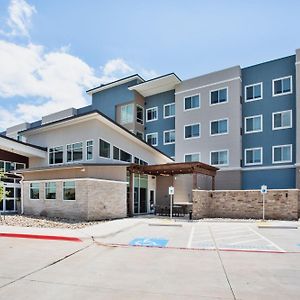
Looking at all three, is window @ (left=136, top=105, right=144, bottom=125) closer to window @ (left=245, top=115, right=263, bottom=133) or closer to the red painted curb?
window @ (left=245, top=115, right=263, bottom=133)

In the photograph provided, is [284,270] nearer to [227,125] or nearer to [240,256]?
[240,256]

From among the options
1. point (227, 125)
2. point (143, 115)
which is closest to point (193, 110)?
point (227, 125)

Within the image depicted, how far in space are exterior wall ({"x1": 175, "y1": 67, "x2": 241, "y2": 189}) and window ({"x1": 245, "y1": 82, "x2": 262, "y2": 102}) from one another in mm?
978

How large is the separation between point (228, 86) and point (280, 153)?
832 cm

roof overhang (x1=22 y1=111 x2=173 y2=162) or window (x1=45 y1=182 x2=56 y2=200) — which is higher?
roof overhang (x1=22 y1=111 x2=173 y2=162)

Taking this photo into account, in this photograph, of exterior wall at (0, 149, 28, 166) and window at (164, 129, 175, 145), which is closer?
exterior wall at (0, 149, 28, 166)

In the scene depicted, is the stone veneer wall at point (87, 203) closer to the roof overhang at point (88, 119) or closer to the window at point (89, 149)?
the window at point (89, 149)

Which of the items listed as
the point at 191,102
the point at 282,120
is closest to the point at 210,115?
the point at 191,102

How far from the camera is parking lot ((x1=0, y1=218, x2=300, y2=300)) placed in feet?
19.4

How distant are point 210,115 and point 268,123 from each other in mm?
5757

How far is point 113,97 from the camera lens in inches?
1499

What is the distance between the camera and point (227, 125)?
1211 inches

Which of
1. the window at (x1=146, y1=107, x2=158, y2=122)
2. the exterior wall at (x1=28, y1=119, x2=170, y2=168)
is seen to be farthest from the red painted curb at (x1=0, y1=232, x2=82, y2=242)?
the window at (x1=146, y1=107, x2=158, y2=122)

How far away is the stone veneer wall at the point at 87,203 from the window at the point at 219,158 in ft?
41.3
